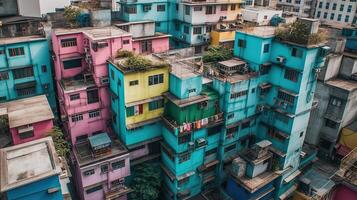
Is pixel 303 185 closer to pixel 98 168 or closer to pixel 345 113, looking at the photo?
pixel 345 113

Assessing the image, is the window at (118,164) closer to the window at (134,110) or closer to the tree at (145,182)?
the tree at (145,182)

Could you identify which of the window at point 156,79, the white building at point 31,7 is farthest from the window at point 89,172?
the white building at point 31,7

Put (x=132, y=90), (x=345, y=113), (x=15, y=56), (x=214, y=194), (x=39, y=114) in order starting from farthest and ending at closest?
1. (x=345, y=113)
2. (x=214, y=194)
3. (x=15, y=56)
4. (x=132, y=90)
5. (x=39, y=114)

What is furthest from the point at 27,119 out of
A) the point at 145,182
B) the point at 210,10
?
the point at 210,10

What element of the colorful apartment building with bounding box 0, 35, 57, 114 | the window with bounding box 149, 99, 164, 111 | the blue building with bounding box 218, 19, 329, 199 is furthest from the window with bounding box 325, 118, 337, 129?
the colorful apartment building with bounding box 0, 35, 57, 114

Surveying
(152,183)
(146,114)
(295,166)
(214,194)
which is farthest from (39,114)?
(295,166)

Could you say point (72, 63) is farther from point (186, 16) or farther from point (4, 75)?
point (186, 16)

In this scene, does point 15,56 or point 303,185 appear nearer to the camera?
point 15,56
